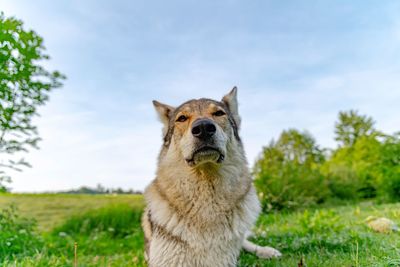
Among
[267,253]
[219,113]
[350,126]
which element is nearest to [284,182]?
[267,253]

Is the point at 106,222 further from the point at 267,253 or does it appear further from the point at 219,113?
the point at 219,113

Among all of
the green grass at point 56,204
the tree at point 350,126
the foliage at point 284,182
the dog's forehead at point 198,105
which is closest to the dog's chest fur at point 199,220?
the dog's forehead at point 198,105

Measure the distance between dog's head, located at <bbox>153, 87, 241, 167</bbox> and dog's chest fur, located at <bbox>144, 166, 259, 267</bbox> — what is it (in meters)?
0.26

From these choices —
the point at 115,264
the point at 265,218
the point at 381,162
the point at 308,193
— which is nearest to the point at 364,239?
the point at 115,264

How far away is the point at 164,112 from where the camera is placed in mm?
3850

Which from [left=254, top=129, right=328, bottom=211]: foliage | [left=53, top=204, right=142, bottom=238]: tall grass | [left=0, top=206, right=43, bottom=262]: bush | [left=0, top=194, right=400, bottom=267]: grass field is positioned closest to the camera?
[left=0, top=194, right=400, bottom=267]: grass field

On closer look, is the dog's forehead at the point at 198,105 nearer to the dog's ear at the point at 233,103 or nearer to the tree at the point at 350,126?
the dog's ear at the point at 233,103

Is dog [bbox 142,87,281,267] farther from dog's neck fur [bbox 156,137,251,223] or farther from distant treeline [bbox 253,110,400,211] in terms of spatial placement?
distant treeline [bbox 253,110,400,211]

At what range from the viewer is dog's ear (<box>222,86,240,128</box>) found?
3.84m

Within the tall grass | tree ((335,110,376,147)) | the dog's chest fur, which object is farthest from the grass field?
tree ((335,110,376,147))

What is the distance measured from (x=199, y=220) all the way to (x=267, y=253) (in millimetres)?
1407

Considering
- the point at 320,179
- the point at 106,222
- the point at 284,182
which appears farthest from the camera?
the point at 320,179

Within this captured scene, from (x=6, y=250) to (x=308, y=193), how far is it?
27.1 feet

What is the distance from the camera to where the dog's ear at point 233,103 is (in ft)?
12.6
